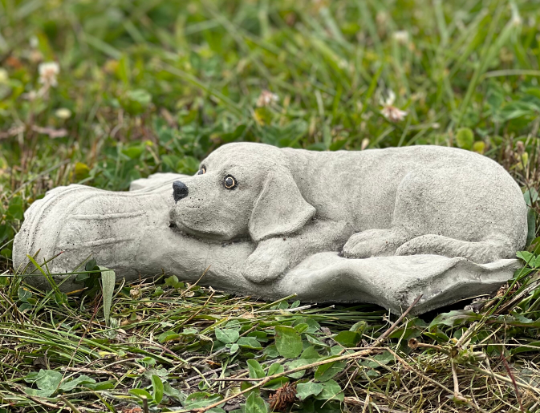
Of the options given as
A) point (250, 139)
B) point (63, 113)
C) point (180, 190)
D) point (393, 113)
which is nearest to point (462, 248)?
point (180, 190)

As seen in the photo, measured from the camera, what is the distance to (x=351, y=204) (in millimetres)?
3262

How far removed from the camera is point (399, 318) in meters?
2.70

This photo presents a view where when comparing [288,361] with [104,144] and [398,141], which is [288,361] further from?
[104,144]

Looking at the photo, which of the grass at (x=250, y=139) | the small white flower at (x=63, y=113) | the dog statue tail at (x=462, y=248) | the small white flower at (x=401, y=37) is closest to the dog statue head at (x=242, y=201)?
the grass at (x=250, y=139)

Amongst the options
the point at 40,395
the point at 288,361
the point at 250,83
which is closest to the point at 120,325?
the point at 40,395

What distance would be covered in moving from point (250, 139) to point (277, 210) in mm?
1415

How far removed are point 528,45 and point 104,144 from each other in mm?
3443

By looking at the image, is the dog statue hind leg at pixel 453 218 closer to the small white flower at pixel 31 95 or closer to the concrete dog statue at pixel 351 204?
the concrete dog statue at pixel 351 204

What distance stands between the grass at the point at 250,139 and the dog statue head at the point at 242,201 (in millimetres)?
332

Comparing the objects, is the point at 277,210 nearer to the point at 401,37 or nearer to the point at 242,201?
the point at 242,201

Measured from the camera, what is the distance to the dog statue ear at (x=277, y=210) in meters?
3.18

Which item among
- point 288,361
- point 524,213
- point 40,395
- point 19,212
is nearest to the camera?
point 40,395

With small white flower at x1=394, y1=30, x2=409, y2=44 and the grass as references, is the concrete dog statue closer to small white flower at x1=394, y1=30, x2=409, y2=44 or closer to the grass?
the grass

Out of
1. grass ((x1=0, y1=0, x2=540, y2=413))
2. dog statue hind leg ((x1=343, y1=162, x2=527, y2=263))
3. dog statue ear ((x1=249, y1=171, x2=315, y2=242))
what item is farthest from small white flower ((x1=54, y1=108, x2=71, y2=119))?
dog statue hind leg ((x1=343, y1=162, x2=527, y2=263))
